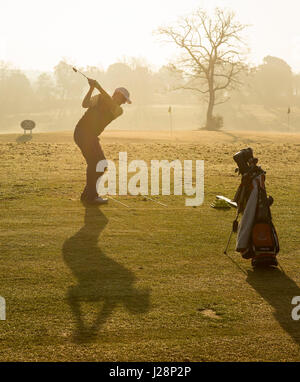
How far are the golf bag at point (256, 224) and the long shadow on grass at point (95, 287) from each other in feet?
6.47

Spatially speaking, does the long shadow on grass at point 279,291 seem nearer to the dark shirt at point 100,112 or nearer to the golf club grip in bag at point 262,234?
the golf club grip in bag at point 262,234

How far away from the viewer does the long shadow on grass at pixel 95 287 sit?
20.7 feet

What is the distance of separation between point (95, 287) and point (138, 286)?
64 cm

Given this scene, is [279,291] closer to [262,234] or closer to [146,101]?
[262,234]

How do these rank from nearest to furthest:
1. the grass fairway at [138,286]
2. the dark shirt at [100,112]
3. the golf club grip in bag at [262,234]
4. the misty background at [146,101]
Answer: the grass fairway at [138,286], the golf club grip in bag at [262,234], the dark shirt at [100,112], the misty background at [146,101]

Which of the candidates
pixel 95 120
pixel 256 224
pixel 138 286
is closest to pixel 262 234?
pixel 256 224

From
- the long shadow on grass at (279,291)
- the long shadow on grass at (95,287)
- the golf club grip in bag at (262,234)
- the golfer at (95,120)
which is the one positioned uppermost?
the golfer at (95,120)

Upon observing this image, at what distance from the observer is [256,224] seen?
27.0 feet

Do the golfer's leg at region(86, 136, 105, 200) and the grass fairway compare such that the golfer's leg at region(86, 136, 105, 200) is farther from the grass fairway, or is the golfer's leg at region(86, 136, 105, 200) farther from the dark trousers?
the grass fairway

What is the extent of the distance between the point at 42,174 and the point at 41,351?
14.5 metres

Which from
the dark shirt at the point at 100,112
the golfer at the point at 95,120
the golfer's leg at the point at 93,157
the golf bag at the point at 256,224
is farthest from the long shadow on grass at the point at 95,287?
the dark shirt at the point at 100,112

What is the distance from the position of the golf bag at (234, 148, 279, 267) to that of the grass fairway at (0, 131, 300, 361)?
31 centimetres

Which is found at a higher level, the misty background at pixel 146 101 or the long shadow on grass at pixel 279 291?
the misty background at pixel 146 101

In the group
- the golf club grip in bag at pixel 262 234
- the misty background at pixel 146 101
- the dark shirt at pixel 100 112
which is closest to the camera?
the golf club grip in bag at pixel 262 234
